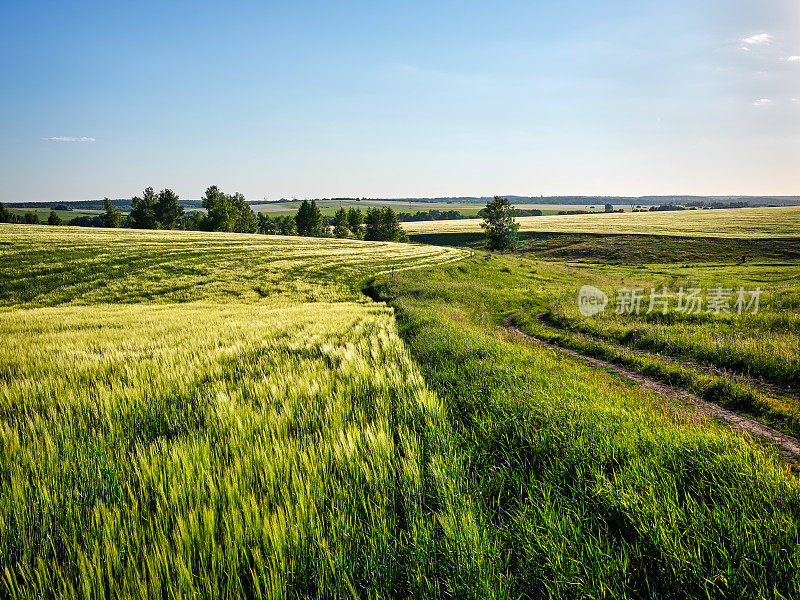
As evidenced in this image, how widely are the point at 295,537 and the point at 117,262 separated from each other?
40691 mm

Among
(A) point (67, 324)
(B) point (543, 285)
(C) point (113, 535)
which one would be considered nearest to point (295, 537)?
(C) point (113, 535)

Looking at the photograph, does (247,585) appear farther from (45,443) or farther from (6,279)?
(6,279)

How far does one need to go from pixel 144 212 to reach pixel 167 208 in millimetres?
5330

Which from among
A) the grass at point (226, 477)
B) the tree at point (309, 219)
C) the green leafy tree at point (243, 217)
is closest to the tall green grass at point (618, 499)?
the grass at point (226, 477)

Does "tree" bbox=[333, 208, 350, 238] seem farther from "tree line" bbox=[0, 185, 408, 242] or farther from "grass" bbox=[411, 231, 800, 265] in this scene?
"grass" bbox=[411, 231, 800, 265]

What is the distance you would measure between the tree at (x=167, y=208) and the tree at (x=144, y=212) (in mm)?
1129

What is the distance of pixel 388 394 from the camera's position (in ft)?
17.7

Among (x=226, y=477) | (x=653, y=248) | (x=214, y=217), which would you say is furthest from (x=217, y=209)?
(x=226, y=477)

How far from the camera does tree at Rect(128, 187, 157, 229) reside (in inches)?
3509

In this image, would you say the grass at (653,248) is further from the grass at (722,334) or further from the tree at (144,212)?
the tree at (144,212)

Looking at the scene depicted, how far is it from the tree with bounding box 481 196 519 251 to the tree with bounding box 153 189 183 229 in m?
78.8

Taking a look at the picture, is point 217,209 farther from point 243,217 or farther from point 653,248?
point 653,248

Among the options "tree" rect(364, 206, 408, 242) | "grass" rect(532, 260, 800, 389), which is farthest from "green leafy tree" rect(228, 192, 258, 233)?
"grass" rect(532, 260, 800, 389)

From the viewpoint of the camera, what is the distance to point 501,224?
65062mm
